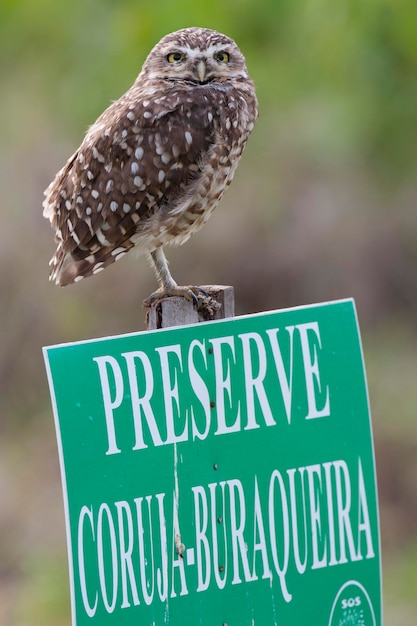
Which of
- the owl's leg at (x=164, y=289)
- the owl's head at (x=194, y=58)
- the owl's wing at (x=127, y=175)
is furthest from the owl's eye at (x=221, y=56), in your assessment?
the owl's leg at (x=164, y=289)

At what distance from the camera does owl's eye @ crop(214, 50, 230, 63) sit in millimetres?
3004

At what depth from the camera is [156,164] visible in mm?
2830

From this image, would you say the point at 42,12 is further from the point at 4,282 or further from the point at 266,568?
the point at 266,568

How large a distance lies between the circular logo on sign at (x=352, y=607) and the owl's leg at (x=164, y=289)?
73 centimetres

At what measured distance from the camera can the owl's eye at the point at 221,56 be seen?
3.00 metres

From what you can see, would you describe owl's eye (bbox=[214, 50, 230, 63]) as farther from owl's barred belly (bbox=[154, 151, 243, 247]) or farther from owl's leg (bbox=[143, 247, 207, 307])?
owl's leg (bbox=[143, 247, 207, 307])

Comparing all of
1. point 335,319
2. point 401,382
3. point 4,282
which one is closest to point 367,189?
point 401,382

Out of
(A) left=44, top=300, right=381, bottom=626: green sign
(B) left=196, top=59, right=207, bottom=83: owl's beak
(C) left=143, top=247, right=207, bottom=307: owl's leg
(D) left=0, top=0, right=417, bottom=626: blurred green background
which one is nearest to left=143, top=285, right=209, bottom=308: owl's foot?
(C) left=143, top=247, right=207, bottom=307: owl's leg

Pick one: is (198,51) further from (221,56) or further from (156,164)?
(156,164)

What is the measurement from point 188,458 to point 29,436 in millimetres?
4436

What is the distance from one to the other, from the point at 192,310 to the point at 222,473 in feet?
1.22

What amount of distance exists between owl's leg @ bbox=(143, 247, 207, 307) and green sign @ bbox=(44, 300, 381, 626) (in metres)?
0.25

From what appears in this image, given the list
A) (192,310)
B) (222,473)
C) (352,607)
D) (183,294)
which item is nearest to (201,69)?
(183,294)

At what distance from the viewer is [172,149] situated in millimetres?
2830
